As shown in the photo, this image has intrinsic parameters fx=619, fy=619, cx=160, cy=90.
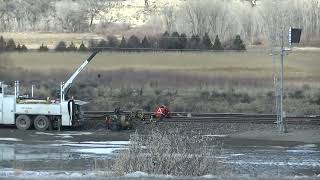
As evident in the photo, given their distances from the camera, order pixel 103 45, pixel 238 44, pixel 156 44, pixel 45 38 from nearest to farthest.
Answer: pixel 156 44, pixel 238 44, pixel 103 45, pixel 45 38

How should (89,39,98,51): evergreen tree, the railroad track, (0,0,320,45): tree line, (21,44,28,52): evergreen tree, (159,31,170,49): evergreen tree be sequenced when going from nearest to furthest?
the railroad track
(159,31,170,49): evergreen tree
(89,39,98,51): evergreen tree
(21,44,28,52): evergreen tree
(0,0,320,45): tree line

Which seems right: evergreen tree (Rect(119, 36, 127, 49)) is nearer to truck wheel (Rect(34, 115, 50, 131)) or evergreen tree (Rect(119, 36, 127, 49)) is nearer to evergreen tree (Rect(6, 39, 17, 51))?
evergreen tree (Rect(6, 39, 17, 51))

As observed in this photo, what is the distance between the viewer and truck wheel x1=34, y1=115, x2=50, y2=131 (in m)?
30.7

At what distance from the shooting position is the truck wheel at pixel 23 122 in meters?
30.7

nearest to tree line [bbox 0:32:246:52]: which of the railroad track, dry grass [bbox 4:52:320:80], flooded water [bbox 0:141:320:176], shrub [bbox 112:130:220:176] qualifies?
dry grass [bbox 4:52:320:80]

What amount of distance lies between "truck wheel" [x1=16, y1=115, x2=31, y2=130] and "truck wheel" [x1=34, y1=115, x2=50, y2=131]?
1.13 feet

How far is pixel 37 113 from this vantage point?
101 ft

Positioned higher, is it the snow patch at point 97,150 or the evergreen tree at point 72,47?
the evergreen tree at point 72,47

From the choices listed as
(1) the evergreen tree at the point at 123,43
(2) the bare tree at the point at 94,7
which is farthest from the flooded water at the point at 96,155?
(2) the bare tree at the point at 94,7

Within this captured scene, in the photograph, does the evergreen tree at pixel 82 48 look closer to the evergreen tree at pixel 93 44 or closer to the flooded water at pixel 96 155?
the evergreen tree at pixel 93 44

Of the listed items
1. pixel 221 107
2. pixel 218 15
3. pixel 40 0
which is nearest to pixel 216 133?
pixel 221 107

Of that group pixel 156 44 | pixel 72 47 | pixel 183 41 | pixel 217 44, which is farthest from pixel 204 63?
pixel 72 47

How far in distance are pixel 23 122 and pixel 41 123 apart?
0.90 metres

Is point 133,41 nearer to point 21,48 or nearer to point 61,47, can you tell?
point 61,47
